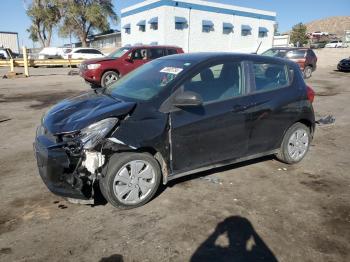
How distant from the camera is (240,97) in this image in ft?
14.9

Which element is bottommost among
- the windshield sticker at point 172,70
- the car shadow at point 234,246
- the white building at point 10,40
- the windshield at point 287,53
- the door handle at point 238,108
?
the car shadow at point 234,246

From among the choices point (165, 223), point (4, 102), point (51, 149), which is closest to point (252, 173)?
point (165, 223)

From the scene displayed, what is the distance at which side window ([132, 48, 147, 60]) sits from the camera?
1368 cm

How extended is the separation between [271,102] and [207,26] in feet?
115

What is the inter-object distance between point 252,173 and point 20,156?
374 cm

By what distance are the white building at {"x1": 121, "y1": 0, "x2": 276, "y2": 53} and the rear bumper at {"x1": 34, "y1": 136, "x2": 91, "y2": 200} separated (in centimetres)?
3207

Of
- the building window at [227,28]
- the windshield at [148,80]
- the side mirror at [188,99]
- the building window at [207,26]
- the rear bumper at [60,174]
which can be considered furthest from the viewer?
the building window at [227,28]

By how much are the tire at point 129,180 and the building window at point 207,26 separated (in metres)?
35.7

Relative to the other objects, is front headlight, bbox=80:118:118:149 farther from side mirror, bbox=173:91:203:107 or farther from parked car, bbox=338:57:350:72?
parked car, bbox=338:57:350:72

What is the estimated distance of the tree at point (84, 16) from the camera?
4700cm

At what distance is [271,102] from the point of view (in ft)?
16.0

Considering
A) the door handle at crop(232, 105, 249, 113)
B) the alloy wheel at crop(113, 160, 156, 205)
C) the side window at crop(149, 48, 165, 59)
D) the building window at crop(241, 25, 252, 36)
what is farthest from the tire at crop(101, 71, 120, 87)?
the building window at crop(241, 25, 252, 36)

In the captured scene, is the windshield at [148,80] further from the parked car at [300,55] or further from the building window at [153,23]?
the building window at [153,23]

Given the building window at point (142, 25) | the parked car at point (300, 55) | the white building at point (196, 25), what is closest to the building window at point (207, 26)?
the white building at point (196, 25)
